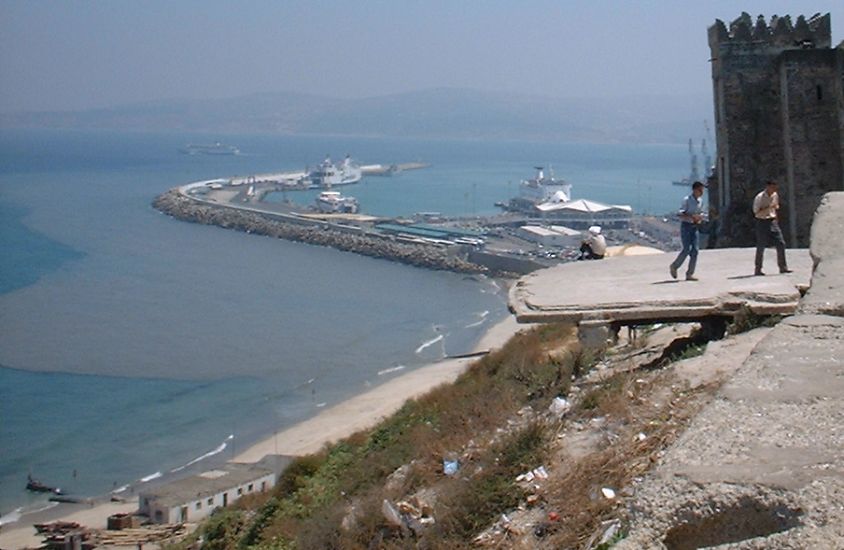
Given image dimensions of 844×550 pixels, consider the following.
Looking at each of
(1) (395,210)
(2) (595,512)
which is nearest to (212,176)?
(1) (395,210)

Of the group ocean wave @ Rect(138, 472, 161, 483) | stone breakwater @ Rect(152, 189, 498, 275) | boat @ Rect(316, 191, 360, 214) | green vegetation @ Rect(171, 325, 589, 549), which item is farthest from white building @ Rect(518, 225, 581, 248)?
green vegetation @ Rect(171, 325, 589, 549)

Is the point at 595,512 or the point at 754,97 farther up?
the point at 754,97

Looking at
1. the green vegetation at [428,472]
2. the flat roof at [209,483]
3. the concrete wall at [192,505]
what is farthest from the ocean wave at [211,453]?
the green vegetation at [428,472]

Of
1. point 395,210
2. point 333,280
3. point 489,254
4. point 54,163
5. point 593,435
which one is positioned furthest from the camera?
point 54,163

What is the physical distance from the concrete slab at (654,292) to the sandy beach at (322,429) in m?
8.13

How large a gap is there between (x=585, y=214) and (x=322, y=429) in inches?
2047

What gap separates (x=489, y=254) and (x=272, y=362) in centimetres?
2382

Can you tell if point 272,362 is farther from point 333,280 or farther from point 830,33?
point 830,33

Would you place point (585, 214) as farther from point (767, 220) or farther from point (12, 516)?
point (767, 220)

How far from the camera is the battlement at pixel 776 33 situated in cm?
1284

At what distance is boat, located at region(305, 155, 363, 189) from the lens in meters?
116

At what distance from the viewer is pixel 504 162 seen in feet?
585

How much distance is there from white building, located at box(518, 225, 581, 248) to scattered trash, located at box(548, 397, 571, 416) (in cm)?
5347

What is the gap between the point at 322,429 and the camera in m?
24.5
